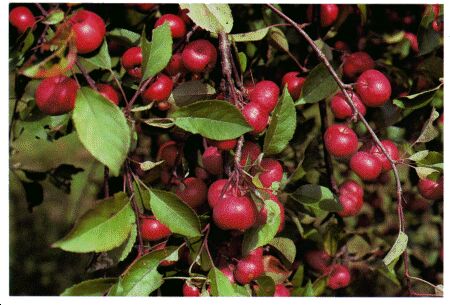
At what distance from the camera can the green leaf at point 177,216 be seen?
778mm

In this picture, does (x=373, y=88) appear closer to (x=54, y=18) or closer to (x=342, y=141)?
(x=342, y=141)

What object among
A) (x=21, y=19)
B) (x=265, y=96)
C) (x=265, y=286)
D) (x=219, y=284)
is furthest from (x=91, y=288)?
(x=21, y=19)

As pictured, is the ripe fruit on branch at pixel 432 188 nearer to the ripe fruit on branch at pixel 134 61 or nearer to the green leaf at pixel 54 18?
the ripe fruit on branch at pixel 134 61

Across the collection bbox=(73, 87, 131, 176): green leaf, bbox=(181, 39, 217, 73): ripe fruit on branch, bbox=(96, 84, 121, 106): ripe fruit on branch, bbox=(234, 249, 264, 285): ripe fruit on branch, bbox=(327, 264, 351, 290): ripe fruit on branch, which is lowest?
bbox=(327, 264, 351, 290): ripe fruit on branch

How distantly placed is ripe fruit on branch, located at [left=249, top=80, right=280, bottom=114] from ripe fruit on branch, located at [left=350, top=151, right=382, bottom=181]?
175mm

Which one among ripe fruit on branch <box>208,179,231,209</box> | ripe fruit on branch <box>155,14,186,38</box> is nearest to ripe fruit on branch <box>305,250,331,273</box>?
ripe fruit on branch <box>208,179,231,209</box>

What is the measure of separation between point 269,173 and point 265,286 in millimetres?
182

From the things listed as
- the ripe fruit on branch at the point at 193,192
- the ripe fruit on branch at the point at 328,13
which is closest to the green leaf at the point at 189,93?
the ripe fruit on branch at the point at 193,192

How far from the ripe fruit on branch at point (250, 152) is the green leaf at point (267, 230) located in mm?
83

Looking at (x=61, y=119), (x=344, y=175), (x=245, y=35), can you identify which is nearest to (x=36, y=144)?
(x=344, y=175)

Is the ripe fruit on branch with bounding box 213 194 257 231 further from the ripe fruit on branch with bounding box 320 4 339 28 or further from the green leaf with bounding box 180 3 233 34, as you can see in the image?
the ripe fruit on branch with bounding box 320 4 339 28

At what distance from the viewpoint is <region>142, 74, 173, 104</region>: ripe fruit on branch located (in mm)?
854

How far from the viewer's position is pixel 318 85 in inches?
37.4
